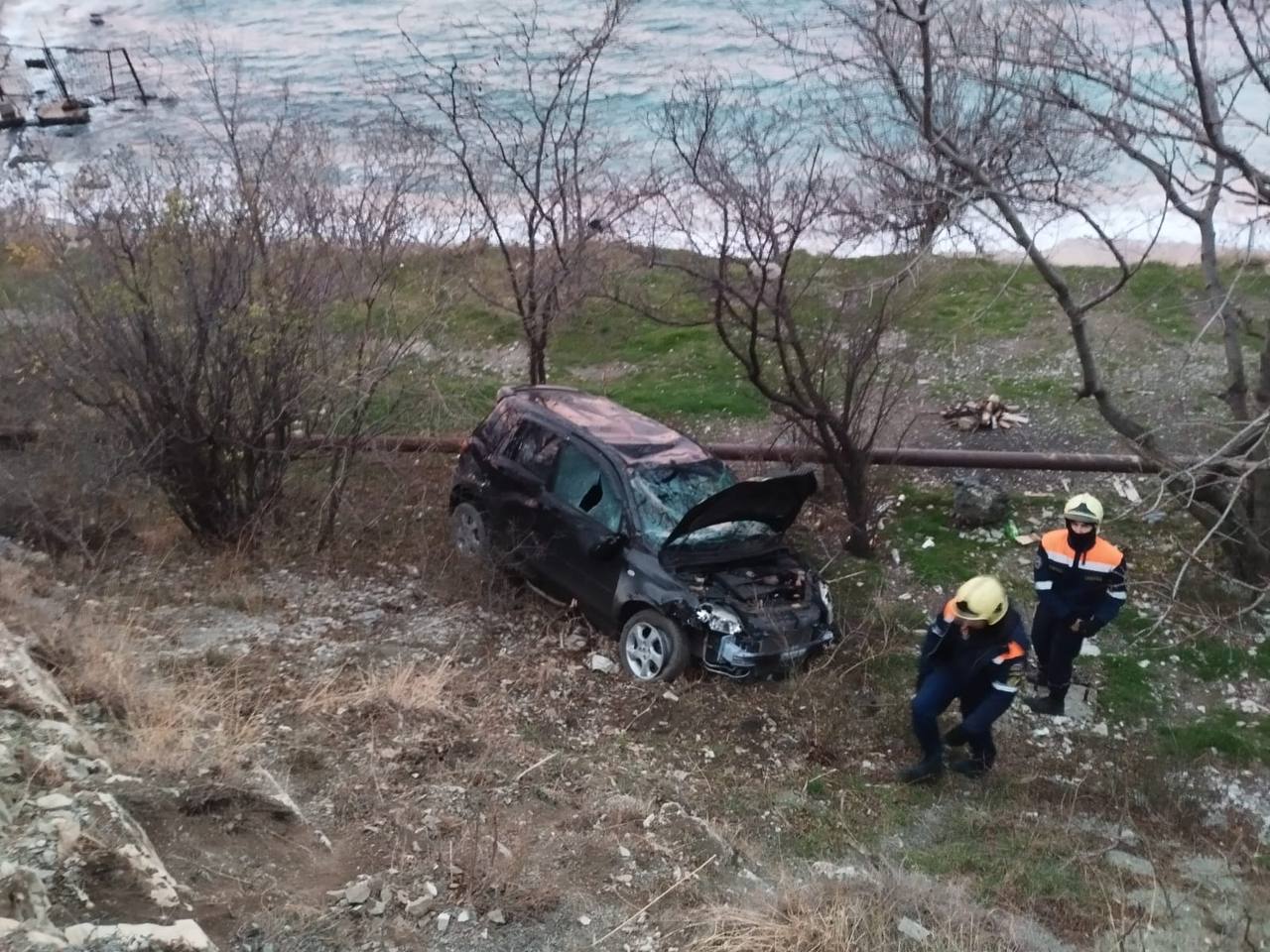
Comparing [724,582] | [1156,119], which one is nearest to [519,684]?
[724,582]

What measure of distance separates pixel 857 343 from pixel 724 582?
9.22 ft

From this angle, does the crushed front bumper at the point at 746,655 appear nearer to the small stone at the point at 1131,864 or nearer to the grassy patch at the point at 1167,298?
the small stone at the point at 1131,864

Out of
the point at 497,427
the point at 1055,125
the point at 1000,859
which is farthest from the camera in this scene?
the point at 1055,125

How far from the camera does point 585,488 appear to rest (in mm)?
8914

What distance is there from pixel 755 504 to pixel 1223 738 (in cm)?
360

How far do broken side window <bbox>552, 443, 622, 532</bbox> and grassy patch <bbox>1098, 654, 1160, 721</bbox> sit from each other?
3.84m

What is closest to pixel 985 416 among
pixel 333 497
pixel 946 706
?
pixel 946 706

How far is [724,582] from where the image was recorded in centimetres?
816

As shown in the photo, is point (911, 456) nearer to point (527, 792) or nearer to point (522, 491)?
point (522, 491)

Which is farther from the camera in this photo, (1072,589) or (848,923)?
(1072,589)

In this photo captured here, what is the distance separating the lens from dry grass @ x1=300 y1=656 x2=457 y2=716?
7000 mm

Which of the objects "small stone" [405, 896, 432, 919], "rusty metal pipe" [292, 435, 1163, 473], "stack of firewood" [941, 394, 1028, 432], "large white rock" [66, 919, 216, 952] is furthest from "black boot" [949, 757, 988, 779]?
"stack of firewood" [941, 394, 1028, 432]

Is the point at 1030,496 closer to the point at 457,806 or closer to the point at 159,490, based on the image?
the point at 457,806

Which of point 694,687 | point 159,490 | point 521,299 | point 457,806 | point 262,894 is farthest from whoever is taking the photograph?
point 521,299
